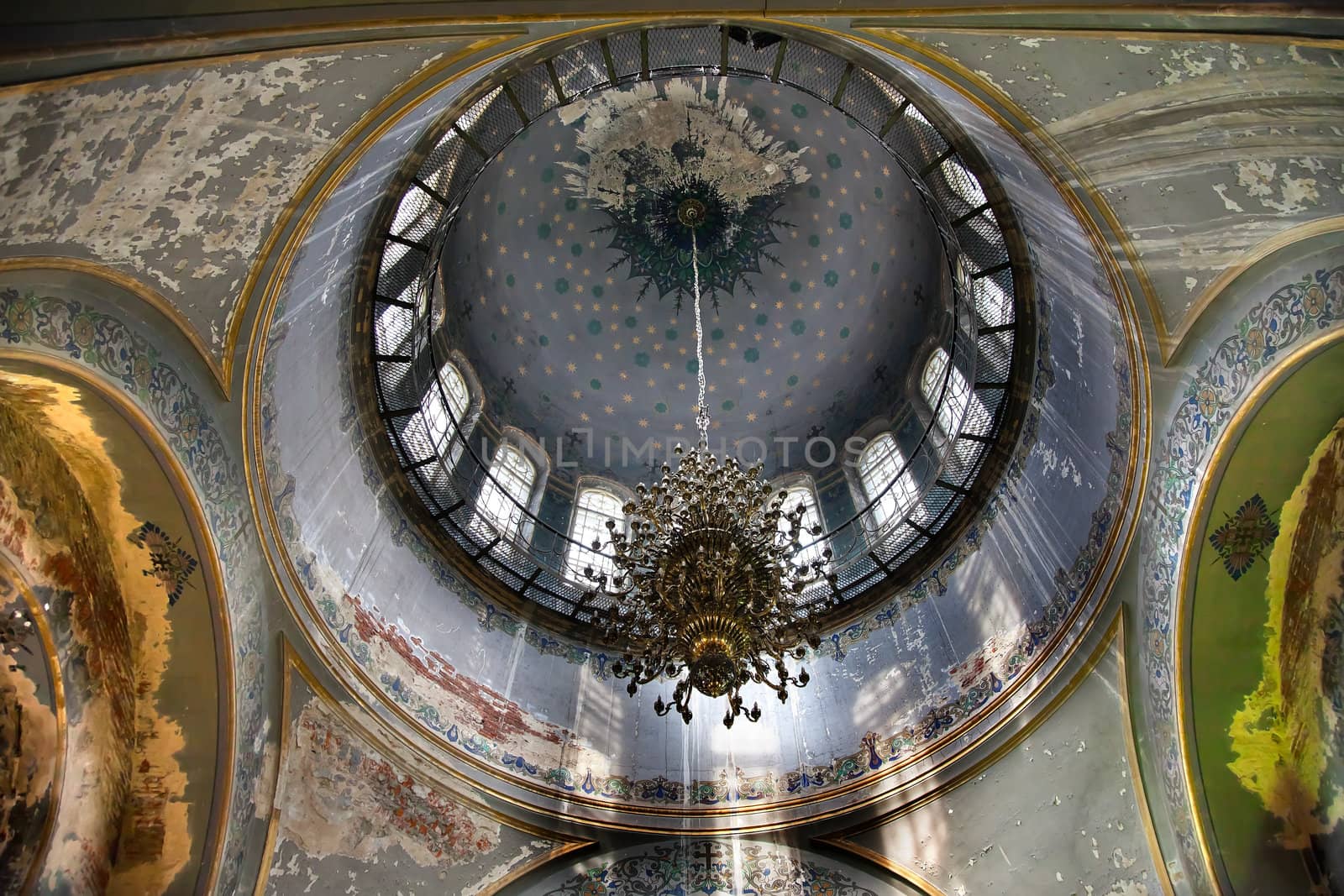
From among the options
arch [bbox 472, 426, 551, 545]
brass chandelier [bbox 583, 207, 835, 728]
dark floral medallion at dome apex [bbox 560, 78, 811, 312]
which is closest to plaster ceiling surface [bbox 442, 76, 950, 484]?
dark floral medallion at dome apex [bbox 560, 78, 811, 312]

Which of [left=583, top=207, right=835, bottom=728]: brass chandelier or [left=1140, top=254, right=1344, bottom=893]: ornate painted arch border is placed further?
[left=583, top=207, right=835, bottom=728]: brass chandelier

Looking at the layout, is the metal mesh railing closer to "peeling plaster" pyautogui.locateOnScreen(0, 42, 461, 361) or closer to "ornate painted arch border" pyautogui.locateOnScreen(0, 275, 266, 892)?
"peeling plaster" pyautogui.locateOnScreen(0, 42, 461, 361)

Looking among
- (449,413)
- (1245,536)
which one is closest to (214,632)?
(449,413)

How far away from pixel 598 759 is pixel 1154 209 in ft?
24.0

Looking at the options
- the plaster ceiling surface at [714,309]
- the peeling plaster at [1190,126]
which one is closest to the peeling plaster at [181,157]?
the peeling plaster at [1190,126]

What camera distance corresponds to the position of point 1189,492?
746 centimetres

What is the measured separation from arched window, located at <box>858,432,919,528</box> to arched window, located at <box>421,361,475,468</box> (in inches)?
201

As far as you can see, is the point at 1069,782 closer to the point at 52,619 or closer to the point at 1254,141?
the point at 1254,141

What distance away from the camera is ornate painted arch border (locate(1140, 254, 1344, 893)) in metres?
6.46

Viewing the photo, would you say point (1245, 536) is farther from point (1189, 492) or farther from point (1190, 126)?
point (1190, 126)

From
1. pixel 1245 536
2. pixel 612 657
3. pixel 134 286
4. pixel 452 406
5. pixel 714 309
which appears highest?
pixel 714 309

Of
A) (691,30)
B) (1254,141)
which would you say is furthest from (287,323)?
(1254,141)

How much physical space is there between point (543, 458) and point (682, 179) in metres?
4.22

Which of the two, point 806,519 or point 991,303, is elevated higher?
point 991,303
